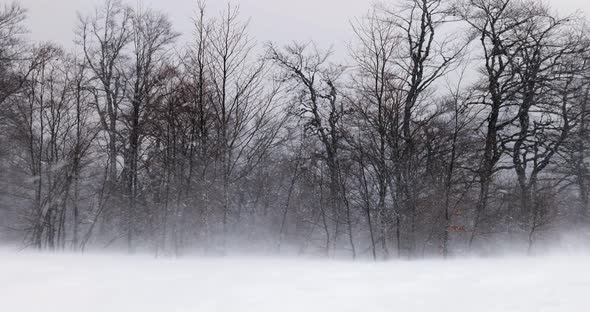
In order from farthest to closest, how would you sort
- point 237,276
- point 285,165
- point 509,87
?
1. point 285,165
2. point 509,87
3. point 237,276

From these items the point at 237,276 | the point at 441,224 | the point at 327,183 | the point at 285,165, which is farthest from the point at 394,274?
the point at 285,165

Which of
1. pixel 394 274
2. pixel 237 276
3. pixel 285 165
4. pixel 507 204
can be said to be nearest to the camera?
pixel 237 276

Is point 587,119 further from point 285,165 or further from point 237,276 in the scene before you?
point 237,276

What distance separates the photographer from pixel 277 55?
1648cm

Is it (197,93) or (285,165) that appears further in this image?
(285,165)

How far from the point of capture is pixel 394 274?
6578 mm

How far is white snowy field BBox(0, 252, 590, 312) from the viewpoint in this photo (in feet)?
14.6

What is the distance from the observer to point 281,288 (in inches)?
208

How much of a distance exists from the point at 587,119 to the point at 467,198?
6.55 m

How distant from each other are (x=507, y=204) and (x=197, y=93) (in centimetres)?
923

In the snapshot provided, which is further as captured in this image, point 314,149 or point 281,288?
point 314,149

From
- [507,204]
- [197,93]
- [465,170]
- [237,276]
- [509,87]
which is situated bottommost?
[237,276]

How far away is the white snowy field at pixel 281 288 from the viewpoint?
4.46m

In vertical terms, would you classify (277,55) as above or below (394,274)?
above
